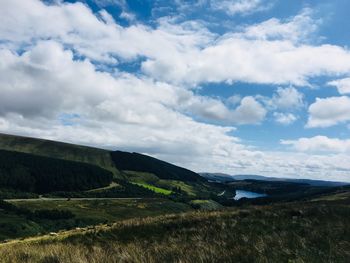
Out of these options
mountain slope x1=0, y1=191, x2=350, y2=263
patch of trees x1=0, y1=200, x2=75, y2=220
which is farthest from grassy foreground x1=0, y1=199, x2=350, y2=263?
patch of trees x1=0, y1=200, x2=75, y2=220

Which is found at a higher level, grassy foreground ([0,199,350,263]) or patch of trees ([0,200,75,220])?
grassy foreground ([0,199,350,263])

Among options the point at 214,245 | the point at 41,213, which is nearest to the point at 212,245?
the point at 214,245

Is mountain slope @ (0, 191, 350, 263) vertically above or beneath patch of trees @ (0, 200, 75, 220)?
above

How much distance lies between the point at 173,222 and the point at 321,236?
28.6 ft

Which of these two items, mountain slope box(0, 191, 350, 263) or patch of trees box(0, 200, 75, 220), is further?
patch of trees box(0, 200, 75, 220)

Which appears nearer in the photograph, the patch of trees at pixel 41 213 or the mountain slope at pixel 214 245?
the mountain slope at pixel 214 245

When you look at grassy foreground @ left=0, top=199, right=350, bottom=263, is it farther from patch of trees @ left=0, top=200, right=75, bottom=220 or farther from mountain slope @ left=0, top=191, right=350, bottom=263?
patch of trees @ left=0, top=200, right=75, bottom=220

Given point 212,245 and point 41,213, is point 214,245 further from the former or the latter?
point 41,213

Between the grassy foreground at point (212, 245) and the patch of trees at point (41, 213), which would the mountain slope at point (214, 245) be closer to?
the grassy foreground at point (212, 245)

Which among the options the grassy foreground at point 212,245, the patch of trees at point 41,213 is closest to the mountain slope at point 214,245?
the grassy foreground at point 212,245

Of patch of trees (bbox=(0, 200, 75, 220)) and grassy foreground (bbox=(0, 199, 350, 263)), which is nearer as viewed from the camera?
grassy foreground (bbox=(0, 199, 350, 263))

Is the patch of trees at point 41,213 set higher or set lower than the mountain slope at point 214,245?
lower

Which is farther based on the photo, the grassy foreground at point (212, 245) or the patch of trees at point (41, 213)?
the patch of trees at point (41, 213)

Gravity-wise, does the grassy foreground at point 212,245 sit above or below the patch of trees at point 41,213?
above
